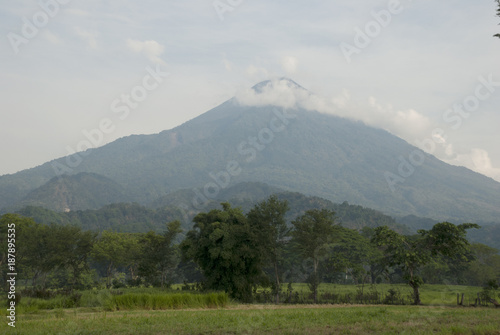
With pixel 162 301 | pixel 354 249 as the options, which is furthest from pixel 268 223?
pixel 354 249

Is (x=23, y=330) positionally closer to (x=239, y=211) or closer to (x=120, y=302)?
(x=120, y=302)

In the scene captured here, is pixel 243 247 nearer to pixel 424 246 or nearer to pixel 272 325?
pixel 424 246

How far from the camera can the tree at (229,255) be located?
29547mm

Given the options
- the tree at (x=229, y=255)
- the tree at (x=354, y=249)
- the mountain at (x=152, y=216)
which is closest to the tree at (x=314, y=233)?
the tree at (x=229, y=255)

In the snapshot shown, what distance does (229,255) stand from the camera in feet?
95.3

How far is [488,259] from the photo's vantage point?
63562 millimetres

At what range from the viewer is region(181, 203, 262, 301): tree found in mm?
29547

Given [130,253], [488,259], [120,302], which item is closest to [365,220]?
[488,259]

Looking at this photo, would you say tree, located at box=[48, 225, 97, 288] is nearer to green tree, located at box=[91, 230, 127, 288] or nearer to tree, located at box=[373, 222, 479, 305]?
green tree, located at box=[91, 230, 127, 288]

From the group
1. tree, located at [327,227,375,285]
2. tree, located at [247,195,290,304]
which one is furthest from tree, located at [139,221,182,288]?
tree, located at [327,227,375,285]

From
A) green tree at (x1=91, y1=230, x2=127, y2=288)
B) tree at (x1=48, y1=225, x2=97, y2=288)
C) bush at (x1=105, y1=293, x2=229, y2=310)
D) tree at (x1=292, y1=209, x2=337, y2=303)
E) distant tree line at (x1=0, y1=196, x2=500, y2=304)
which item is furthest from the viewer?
green tree at (x1=91, y1=230, x2=127, y2=288)

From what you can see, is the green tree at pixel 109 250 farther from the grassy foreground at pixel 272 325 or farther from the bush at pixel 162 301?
the grassy foreground at pixel 272 325

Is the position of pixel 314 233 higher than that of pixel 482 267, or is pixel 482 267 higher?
pixel 314 233

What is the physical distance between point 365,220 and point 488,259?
73314mm
